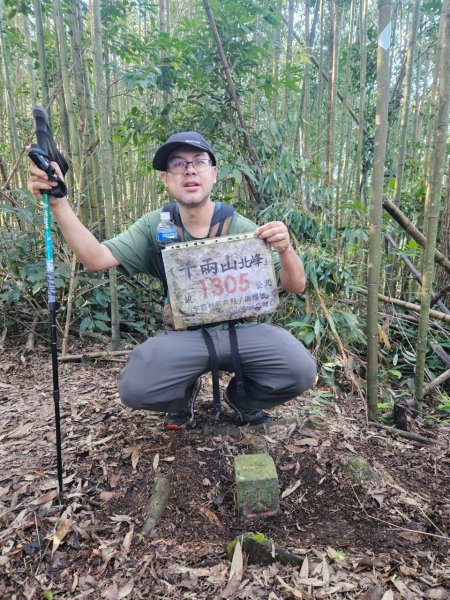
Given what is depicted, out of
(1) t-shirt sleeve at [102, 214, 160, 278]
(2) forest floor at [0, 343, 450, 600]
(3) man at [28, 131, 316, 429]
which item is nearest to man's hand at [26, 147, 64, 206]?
(3) man at [28, 131, 316, 429]

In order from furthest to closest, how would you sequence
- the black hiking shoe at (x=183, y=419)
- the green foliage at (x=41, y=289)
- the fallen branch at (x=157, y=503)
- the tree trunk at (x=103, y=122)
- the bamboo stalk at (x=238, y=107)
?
the green foliage at (x=41, y=289) → the bamboo stalk at (x=238, y=107) → the tree trunk at (x=103, y=122) → the black hiking shoe at (x=183, y=419) → the fallen branch at (x=157, y=503)

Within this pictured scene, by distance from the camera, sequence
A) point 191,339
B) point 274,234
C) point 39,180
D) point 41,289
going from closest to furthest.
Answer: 1. point 39,180
2. point 274,234
3. point 191,339
4. point 41,289

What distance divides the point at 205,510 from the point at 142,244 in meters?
1.29

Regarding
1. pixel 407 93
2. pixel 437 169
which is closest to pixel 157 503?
pixel 437 169

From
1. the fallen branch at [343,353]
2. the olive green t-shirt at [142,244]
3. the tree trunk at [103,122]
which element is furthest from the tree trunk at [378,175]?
the tree trunk at [103,122]

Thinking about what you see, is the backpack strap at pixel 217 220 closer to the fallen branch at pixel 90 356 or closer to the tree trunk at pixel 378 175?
the tree trunk at pixel 378 175

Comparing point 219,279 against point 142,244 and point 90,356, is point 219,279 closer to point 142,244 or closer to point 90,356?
point 142,244

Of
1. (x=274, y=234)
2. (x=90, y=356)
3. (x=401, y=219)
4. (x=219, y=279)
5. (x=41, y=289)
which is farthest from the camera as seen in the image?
(x=41, y=289)

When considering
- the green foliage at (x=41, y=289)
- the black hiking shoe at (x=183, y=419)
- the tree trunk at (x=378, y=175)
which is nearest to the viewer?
the tree trunk at (x=378, y=175)

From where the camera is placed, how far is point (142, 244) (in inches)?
86.0

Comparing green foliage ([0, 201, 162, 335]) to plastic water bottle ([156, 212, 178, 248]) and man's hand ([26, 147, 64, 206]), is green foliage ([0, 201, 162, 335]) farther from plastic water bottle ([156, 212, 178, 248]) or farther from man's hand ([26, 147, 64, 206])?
man's hand ([26, 147, 64, 206])

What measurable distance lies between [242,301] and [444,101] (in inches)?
59.8

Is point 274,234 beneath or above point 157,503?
above

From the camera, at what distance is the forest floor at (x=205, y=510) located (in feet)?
4.62
